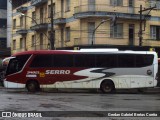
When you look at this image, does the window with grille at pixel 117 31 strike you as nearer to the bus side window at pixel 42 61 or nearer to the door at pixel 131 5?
the door at pixel 131 5

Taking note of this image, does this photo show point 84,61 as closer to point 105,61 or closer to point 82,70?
point 82,70

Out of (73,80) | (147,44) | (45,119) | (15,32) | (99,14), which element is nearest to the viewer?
(45,119)

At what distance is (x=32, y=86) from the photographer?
27844 mm

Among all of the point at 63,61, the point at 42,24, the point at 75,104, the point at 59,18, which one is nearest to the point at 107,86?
the point at 63,61

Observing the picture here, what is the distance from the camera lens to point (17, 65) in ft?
92.0

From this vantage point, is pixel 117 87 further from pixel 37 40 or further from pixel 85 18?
pixel 37 40

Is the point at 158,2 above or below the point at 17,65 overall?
above

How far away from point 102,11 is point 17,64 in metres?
16.2

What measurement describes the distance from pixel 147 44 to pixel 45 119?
3449 centimetres

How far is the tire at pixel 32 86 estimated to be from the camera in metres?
27.7

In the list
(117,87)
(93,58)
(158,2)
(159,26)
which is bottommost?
(117,87)

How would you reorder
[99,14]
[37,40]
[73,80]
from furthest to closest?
[37,40] < [99,14] < [73,80]

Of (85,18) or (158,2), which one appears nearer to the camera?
(85,18)

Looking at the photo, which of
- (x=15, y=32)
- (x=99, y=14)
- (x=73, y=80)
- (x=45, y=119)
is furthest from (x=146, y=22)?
(x=45, y=119)
